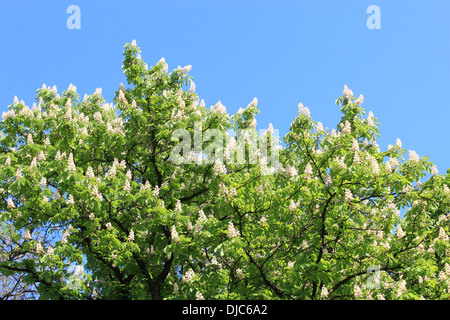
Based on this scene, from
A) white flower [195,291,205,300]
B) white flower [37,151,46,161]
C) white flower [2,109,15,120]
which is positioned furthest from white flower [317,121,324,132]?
white flower [2,109,15,120]

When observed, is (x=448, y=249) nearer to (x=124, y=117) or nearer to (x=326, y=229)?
(x=326, y=229)

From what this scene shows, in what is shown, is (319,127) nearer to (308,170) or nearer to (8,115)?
(308,170)

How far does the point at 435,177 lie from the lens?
14836mm

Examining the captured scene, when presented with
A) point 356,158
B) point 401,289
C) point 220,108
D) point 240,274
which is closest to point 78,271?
point 240,274

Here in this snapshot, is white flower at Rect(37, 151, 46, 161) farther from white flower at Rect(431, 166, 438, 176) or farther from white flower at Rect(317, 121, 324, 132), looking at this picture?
white flower at Rect(431, 166, 438, 176)

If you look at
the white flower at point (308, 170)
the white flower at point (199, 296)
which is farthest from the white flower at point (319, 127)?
the white flower at point (199, 296)

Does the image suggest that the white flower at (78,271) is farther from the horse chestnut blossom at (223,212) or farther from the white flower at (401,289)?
the white flower at (401,289)

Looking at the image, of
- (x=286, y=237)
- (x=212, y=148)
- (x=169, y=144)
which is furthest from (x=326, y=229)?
(x=169, y=144)

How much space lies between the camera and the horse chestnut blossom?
42.1ft

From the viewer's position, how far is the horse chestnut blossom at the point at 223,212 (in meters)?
12.8

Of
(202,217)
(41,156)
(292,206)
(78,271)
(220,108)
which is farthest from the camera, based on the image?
(220,108)

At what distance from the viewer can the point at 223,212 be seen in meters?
12.6

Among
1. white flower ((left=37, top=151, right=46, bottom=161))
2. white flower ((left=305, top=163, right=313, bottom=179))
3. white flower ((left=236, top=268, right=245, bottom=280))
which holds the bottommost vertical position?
white flower ((left=236, top=268, right=245, bottom=280))

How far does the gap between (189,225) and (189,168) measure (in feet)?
10.3
